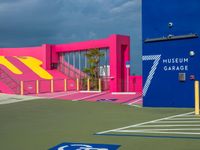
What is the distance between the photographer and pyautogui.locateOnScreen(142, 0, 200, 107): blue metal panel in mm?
15227

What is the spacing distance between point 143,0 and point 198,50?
3549 millimetres

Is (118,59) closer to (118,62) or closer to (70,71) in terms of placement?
(118,62)

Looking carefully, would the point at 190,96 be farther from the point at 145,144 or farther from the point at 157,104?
the point at 145,144

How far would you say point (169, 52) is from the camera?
16.0m

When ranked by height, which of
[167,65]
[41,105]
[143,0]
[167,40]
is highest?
[143,0]

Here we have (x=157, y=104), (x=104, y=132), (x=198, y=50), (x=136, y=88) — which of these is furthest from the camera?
(x=136, y=88)

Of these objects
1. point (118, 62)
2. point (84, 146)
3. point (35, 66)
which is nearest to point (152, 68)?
point (118, 62)

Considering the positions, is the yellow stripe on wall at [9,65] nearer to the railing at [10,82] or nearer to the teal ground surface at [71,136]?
the railing at [10,82]

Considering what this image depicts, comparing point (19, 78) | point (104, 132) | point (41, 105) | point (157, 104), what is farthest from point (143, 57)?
point (19, 78)

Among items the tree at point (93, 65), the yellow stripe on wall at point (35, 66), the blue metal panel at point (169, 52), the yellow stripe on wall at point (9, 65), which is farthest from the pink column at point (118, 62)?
the yellow stripe on wall at point (9, 65)

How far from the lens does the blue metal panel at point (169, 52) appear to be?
15.2 m

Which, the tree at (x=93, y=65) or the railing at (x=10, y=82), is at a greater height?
the tree at (x=93, y=65)

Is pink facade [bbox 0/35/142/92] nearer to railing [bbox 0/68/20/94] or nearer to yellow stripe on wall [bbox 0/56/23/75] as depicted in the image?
yellow stripe on wall [bbox 0/56/23/75]

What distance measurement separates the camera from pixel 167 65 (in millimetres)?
16094
